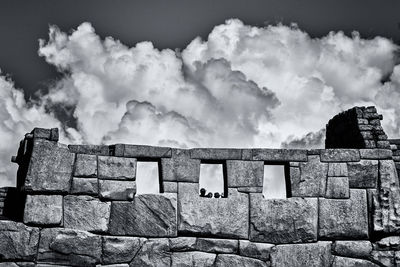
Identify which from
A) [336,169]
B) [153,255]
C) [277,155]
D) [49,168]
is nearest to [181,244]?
[153,255]

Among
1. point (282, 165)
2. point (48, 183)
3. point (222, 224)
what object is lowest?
point (222, 224)

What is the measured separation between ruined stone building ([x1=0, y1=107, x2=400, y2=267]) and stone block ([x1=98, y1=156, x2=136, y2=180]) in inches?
0.6

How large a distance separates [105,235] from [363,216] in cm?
391

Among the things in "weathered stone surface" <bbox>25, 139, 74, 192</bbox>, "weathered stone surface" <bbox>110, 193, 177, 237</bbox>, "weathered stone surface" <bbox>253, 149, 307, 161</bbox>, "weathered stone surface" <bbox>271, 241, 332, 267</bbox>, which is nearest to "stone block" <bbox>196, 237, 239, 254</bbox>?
"weathered stone surface" <bbox>110, 193, 177, 237</bbox>

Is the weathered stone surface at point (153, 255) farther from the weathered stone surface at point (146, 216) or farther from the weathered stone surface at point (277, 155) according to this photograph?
the weathered stone surface at point (277, 155)

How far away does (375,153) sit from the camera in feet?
26.0

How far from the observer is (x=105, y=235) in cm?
715

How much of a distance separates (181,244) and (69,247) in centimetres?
158

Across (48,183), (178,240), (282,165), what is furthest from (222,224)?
(48,183)

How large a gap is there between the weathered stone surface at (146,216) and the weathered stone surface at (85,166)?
22.1 inches

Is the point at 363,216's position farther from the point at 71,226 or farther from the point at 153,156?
the point at 71,226

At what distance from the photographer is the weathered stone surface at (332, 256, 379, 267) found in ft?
24.7

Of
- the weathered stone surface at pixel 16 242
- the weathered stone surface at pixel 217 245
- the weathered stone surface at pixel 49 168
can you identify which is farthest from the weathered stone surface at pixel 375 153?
the weathered stone surface at pixel 16 242

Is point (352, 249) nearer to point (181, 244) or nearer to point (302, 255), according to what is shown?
point (302, 255)
